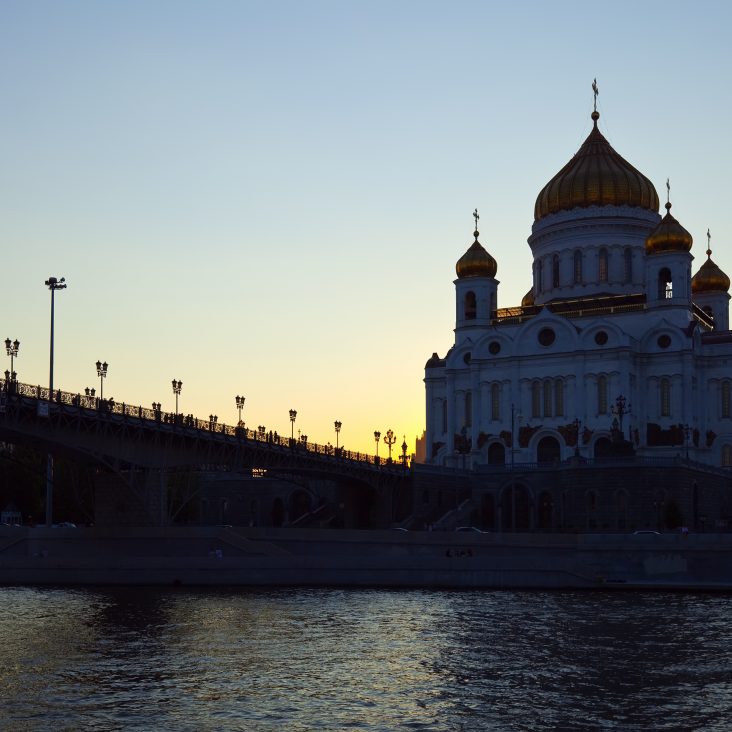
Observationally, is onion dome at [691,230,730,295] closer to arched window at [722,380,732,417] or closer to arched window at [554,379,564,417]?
arched window at [722,380,732,417]

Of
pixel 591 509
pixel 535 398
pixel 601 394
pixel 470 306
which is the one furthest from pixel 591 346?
pixel 591 509

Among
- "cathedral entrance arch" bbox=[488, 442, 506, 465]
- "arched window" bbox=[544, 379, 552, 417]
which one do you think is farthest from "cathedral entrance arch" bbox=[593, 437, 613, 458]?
"cathedral entrance arch" bbox=[488, 442, 506, 465]

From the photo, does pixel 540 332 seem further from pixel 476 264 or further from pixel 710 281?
pixel 710 281

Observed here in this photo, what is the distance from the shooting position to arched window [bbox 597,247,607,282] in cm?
10131

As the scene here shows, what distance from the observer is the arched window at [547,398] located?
313ft

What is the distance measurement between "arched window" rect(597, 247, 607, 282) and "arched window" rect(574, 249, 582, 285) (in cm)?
148

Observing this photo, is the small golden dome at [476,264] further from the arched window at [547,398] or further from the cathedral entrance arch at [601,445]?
the cathedral entrance arch at [601,445]

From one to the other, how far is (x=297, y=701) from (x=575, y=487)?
5635 cm

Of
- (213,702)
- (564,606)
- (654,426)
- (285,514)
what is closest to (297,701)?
(213,702)

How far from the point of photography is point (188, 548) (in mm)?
63562

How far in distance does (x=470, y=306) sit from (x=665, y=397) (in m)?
19.0

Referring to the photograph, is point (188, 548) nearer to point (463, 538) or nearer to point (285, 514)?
point (463, 538)

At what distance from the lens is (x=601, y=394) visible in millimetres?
93188

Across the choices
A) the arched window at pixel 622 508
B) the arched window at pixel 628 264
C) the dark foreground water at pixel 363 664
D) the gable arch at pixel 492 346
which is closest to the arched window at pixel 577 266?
the arched window at pixel 628 264
